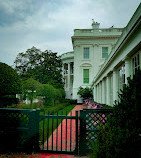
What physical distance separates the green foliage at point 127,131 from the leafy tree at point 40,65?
2868cm

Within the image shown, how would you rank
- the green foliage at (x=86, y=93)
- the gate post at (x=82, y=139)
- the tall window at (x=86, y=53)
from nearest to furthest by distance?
the gate post at (x=82, y=139), the green foliage at (x=86, y=93), the tall window at (x=86, y=53)

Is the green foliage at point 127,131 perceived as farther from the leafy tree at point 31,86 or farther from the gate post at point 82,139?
the leafy tree at point 31,86

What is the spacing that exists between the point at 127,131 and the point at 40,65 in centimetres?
3392

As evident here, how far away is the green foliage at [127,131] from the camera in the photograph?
1.90 m

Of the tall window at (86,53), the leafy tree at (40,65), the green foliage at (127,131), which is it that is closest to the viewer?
the green foliage at (127,131)

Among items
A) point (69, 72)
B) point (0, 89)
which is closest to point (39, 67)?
point (69, 72)

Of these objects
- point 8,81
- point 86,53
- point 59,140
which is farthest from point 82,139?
point 86,53

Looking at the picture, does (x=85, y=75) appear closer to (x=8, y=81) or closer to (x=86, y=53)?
(x=86, y=53)

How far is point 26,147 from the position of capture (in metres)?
3.94

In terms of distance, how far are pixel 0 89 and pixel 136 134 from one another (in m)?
6.14

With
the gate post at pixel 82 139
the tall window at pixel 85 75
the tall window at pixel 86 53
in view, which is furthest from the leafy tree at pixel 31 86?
the tall window at pixel 86 53

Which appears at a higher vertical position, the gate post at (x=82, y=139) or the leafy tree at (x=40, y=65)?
the leafy tree at (x=40, y=65)

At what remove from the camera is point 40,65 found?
34.6 metres

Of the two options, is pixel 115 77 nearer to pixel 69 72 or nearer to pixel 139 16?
pixel 139 16
